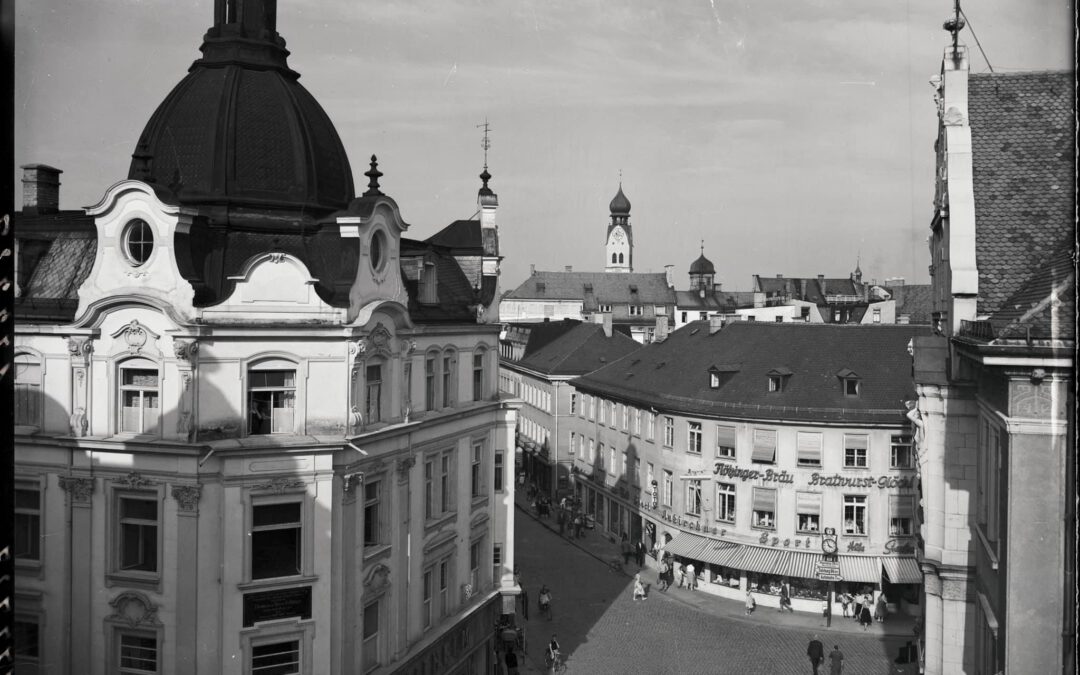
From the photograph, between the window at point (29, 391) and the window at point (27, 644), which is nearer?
the window at point (27, 644)

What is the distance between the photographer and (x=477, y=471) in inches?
1188

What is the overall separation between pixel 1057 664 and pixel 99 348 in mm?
19025

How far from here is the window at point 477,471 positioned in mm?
29906

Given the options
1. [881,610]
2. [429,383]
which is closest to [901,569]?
[881,610]

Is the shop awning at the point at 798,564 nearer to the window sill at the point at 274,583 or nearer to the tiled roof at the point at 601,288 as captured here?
the window sill at the point at 274,583

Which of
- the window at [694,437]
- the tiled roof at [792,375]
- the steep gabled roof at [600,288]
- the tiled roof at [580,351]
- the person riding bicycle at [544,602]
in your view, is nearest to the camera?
the person riding bicycle at [544,602]

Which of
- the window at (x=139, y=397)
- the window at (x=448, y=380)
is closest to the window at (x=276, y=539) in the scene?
the window at (x=139, y=397)

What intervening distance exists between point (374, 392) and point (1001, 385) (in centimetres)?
1482

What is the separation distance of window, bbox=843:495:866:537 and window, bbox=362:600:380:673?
24.7 meters

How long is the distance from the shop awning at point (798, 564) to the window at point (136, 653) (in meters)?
27.6

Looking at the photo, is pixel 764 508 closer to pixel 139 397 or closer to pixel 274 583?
pixel 274 583

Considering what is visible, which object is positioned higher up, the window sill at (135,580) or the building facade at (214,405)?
the building facade at (214,405)

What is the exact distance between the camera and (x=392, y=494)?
24250mm

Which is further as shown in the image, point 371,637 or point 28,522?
point 371,637
